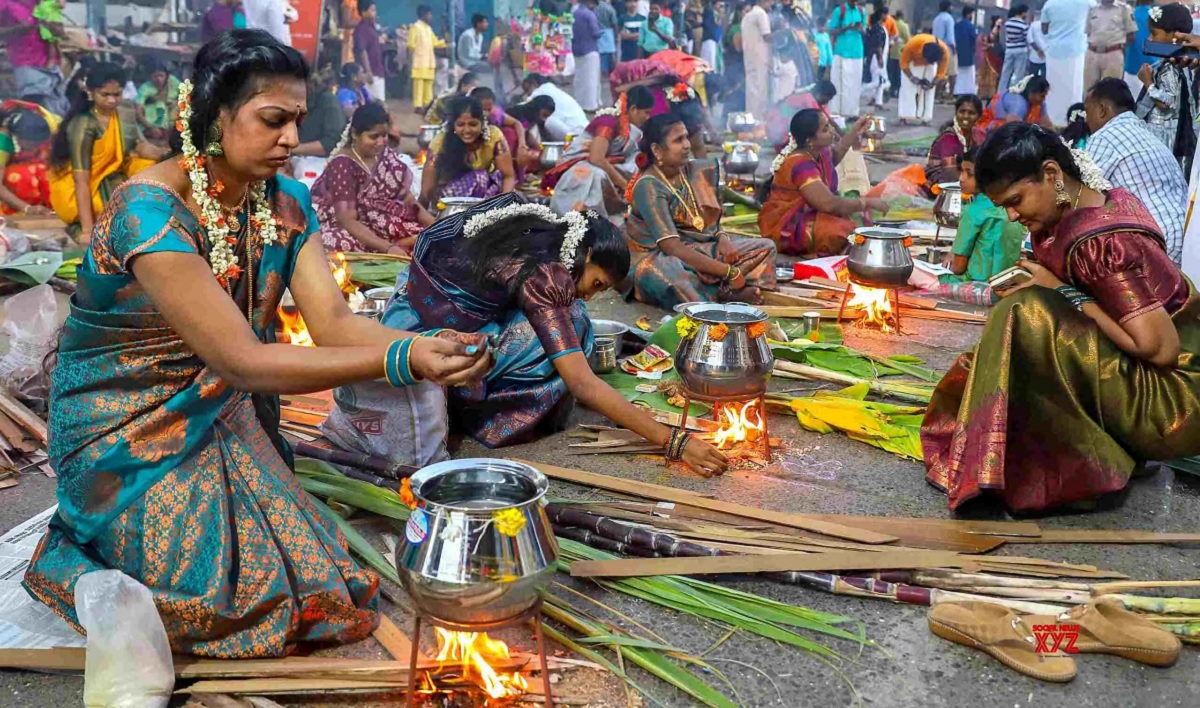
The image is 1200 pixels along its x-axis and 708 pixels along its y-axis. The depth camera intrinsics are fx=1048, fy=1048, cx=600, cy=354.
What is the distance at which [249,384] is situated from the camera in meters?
2.66

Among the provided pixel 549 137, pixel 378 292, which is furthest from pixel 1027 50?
pixel 378 292

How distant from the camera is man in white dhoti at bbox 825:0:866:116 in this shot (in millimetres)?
17062

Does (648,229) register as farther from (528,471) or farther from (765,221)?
(528,471)

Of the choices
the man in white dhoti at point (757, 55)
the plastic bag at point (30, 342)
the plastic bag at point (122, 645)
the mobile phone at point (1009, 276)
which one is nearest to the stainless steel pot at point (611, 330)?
the mobile phone at point (1009, 276)

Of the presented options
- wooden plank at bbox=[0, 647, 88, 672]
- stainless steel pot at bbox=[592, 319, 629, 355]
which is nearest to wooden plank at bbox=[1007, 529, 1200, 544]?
stainless steel pot at bbox=[592, 319, 629, 355]

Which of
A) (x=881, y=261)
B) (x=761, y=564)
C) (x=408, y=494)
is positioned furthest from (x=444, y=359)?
(x=881, y=261)

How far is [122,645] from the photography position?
261 cm

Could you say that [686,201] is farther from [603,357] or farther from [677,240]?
[603,357]

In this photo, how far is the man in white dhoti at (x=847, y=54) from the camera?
56.0 feet

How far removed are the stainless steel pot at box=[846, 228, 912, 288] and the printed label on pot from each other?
13.1 feet

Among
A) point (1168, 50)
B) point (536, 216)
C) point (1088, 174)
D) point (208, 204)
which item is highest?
point (1168, 50)

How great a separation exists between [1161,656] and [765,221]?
5784 millimetres

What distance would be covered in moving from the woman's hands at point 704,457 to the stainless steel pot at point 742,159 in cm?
701

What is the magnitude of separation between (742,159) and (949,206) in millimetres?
3016
